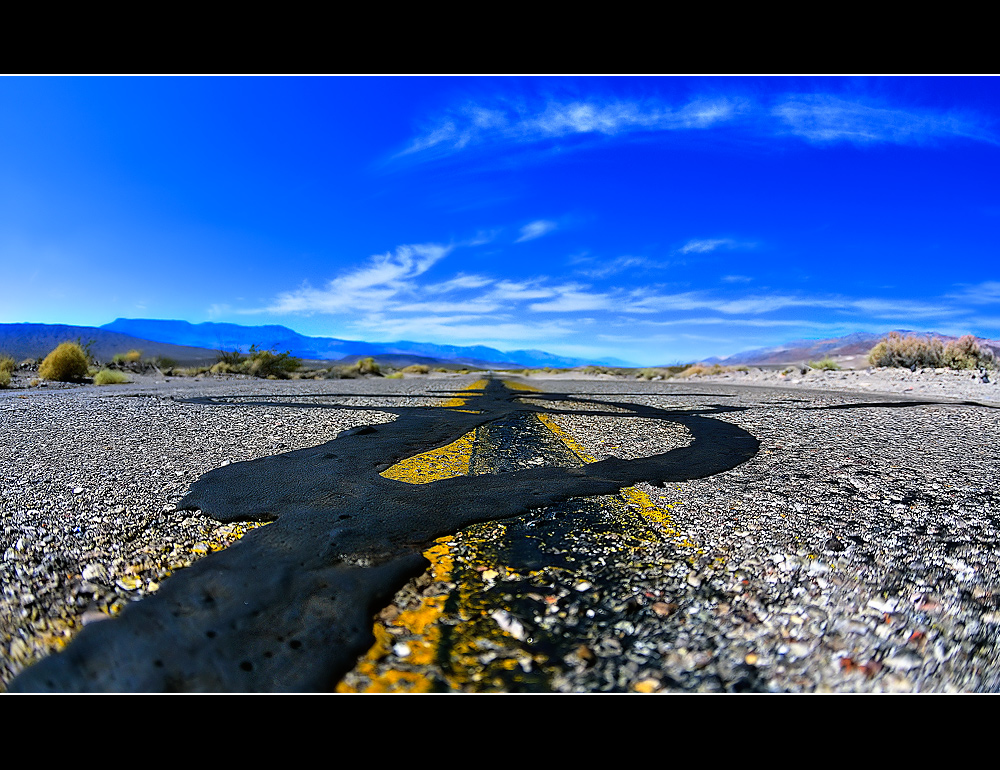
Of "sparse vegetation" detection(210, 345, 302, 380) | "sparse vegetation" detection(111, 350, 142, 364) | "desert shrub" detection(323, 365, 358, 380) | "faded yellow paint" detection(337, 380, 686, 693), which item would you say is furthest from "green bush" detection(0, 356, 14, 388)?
"faded yellow paint" detection(337, 380, 686, 693)

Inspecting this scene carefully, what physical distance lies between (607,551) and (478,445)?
2.22 metres

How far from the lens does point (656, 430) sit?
4.93m

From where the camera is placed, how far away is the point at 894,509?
242 centimetres

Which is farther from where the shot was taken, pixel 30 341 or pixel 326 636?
pixel 30 341

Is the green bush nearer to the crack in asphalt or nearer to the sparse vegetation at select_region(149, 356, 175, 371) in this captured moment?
the sparse vegetation at select_region(149, 356, 175, 371)

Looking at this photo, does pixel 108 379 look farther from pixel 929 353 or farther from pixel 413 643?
pixel 929 353

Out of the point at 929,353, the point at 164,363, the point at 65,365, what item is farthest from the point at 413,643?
the point at 164,363

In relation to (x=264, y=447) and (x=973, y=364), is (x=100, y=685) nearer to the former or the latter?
(x=264, y=447)

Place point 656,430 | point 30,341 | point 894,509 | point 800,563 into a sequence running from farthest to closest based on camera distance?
point 30,341 < point 656,430 < point 894,509 < point 800,563

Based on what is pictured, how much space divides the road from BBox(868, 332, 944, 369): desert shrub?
18.8 meters
